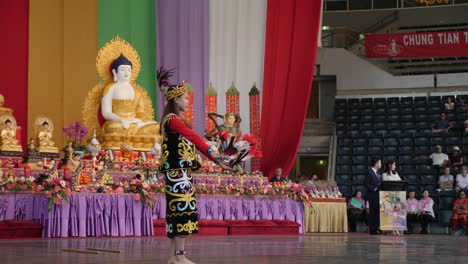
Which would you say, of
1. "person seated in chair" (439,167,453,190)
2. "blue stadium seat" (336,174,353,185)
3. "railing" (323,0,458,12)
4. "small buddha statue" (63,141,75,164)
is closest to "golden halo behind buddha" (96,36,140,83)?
"small buddha statue" (63,141,75,164)

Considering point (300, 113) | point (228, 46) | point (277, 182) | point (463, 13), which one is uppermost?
point (463, 13)

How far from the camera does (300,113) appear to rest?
46.9 feet

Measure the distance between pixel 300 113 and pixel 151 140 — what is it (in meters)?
2.98

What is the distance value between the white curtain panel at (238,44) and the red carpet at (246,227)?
12.0 ft

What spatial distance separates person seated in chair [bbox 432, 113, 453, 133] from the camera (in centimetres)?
1686

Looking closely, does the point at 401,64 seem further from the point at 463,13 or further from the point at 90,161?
the point at 90,161

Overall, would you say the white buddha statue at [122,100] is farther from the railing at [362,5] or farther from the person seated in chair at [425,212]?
the railing at [362,5]

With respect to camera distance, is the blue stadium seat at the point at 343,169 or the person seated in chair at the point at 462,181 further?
the blue stadium seat at the point at 343,169

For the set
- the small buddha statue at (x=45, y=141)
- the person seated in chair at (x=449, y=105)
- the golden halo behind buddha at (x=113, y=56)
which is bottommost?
the small buddha statue at (x=45, y=141)

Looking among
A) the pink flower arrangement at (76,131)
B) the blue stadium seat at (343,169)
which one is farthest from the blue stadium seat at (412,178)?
the pink flower arrangement at (76,131)

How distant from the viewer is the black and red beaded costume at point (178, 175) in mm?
4852

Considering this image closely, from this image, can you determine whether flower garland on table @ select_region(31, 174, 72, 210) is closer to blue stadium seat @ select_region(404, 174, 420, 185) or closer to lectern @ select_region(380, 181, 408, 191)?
lectern @ select_region(380, 181, 408, 191)

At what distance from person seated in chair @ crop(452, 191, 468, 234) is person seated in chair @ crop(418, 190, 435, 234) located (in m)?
0.65

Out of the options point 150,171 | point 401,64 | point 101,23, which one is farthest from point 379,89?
point 150,171
